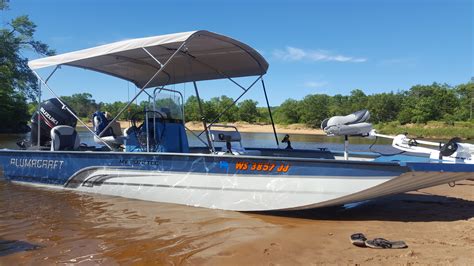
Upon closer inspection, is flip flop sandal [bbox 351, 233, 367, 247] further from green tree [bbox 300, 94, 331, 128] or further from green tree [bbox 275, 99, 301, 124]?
green tree [bbox 275, 99, 301, 124]

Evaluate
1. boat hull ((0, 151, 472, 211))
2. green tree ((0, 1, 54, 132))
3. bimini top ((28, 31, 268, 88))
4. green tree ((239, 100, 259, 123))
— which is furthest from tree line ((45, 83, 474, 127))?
boat hull ((0, 151, 472, 211))

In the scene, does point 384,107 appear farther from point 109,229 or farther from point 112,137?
point 109,229

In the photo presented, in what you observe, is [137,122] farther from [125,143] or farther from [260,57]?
[260,57]

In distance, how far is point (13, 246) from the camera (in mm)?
4797

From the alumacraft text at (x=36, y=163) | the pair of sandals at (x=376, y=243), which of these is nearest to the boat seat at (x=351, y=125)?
the pair of sandals at (x=376, y=243)

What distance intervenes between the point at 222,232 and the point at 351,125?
2472 millimetres

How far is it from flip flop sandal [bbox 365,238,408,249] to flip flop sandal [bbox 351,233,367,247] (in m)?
0.05

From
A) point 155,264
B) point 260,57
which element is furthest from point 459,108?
point 155,264

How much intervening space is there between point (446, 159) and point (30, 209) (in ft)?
22.2

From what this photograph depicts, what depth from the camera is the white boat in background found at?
222 inches

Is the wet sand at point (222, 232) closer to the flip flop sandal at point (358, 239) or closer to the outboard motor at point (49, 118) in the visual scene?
the flip flop sandal at point (358, 239)

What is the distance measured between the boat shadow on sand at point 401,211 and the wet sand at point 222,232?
0.6 inches

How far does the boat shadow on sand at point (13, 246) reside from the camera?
15.1 feet

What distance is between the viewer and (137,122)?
8.16 m
